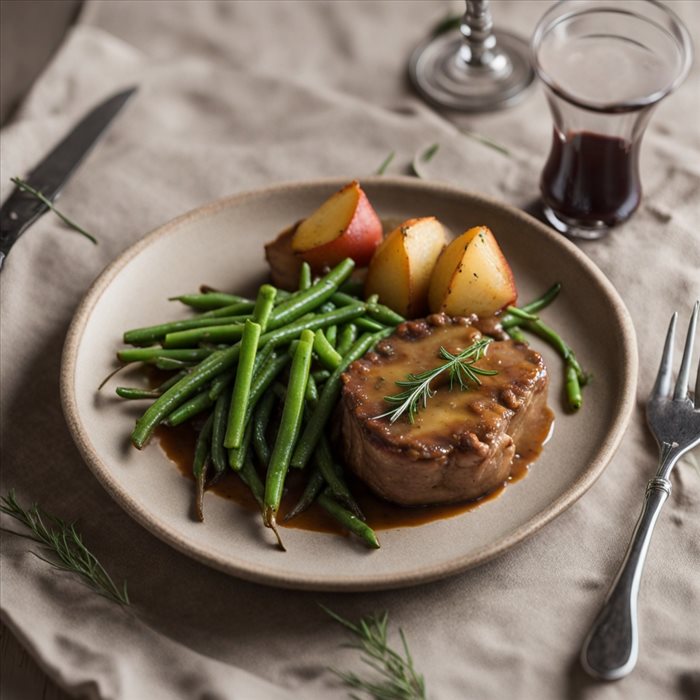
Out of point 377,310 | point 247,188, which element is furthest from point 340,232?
point 247,188

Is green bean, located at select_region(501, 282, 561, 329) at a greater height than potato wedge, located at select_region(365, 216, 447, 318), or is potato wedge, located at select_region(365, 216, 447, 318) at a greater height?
potato wedge, located at select_region(365, 216, 447, 318)

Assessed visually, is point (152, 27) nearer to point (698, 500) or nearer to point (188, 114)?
point (188, 114)

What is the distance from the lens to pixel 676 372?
4.43m

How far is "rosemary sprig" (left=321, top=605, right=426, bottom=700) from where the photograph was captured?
3.39 metres

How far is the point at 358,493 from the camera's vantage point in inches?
154

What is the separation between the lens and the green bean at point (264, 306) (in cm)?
421

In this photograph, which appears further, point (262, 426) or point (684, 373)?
point (684, 373)

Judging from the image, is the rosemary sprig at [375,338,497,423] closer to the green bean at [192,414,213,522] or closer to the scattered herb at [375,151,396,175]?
the green bean at [192,414,213,522]

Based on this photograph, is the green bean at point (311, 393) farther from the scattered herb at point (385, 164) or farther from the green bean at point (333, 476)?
Result: the scattered herb at point (385, 164)

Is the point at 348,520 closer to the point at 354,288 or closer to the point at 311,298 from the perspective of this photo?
the point at 311,298

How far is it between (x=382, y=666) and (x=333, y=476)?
728 mm

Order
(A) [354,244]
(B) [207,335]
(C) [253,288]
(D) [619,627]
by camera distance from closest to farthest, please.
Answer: (D) [619,627] → (B) [207,335] → (A) [354,244] → (C) [253,288]

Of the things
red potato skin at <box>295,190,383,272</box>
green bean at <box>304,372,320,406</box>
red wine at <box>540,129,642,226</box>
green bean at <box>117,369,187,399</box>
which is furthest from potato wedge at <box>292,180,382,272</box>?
red wine at <box>540,129,642,226</box>

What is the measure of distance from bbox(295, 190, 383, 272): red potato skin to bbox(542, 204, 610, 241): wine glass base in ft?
3.59
